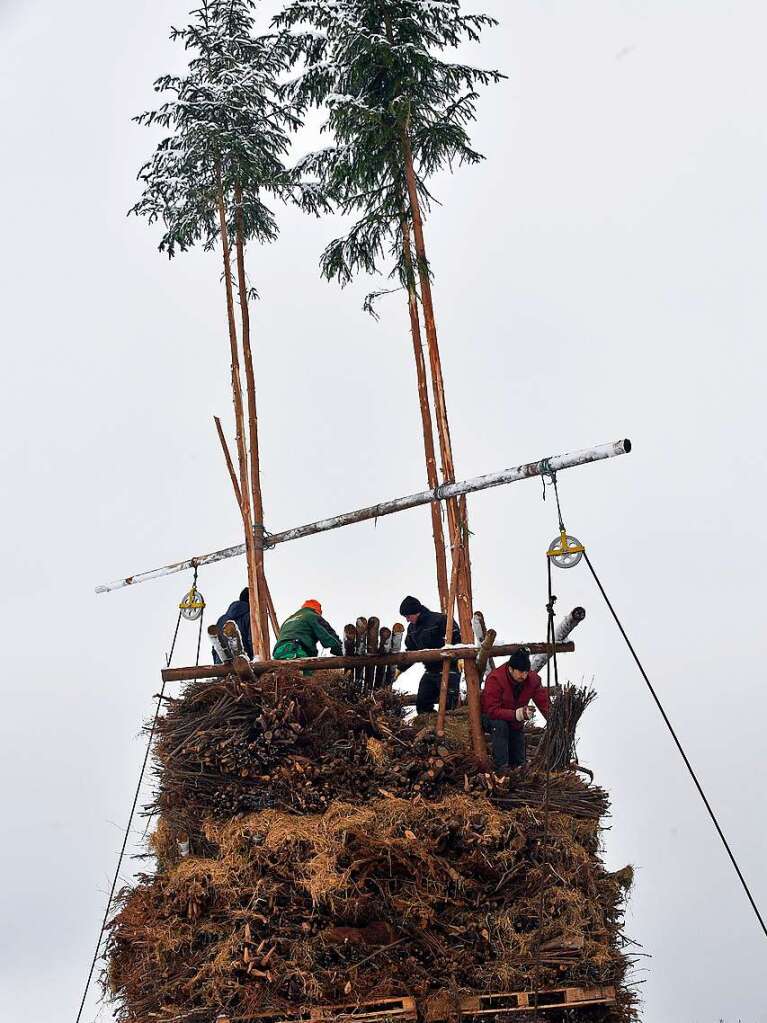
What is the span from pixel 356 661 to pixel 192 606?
4100 millimetres

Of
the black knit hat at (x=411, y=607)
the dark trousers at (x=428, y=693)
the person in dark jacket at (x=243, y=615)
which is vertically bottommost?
the dark trousers at (x=428, y=693)

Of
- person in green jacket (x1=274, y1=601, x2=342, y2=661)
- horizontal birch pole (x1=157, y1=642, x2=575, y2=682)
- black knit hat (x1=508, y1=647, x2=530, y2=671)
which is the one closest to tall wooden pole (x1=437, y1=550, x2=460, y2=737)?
horizontal birch pole (x1=157, y1=642, x2=575, y2=682)

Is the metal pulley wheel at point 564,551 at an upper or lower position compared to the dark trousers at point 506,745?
upper

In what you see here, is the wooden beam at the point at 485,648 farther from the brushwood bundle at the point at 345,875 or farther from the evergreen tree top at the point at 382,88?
the evergreen tree top at the point at 382,88

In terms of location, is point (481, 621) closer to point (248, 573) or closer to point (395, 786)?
point (395, 786)

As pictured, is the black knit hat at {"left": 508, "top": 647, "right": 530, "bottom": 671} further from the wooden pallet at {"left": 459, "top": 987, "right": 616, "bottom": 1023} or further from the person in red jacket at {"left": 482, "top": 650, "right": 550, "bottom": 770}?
the wooden pallet at {"left": 459, "top": 987, "right": 616, "bottom": 1023}


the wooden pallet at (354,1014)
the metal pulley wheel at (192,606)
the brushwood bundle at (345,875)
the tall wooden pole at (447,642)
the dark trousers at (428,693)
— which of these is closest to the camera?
the wooden pallet at (354,1014)

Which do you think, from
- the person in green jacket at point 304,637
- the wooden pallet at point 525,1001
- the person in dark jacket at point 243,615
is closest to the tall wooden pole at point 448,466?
the person in green jacket at point 304,637

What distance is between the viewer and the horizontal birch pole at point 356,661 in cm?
1345

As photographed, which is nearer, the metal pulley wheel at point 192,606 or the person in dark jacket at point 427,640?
the person in dark jacket at point 427,640

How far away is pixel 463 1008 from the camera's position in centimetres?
1183

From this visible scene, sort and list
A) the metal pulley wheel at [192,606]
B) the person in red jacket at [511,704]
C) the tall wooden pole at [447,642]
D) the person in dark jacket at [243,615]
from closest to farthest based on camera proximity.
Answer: the tall wooden pole at [447,642]
the person in red jacket at [511,704]
the metal pulley wheel at [192,606]
the person in dark jacket at [243,615]

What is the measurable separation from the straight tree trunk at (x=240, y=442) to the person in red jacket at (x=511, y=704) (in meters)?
5.42

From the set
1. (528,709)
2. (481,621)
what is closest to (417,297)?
(481,621)
